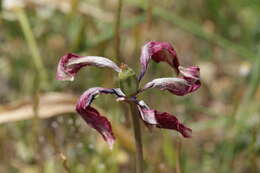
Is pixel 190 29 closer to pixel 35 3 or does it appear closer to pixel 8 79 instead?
pixel 35 3

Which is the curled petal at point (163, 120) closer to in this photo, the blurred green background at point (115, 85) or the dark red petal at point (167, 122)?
the dark red petal at point (167, 122)

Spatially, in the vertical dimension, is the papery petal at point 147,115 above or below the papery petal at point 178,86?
below

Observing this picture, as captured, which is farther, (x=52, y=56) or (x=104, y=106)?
(x=52, y=56)

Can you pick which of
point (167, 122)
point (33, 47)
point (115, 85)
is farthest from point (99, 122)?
point (33, 47)

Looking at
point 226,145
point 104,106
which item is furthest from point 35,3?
point 226,145

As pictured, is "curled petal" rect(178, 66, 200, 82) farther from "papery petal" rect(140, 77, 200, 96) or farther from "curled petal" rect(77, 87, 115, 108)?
"curled petal" rect(77, 87, 115, 108)

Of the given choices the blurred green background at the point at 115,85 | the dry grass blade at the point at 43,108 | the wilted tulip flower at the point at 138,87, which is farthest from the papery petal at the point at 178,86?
the dry grass blade at the point at 43,108
